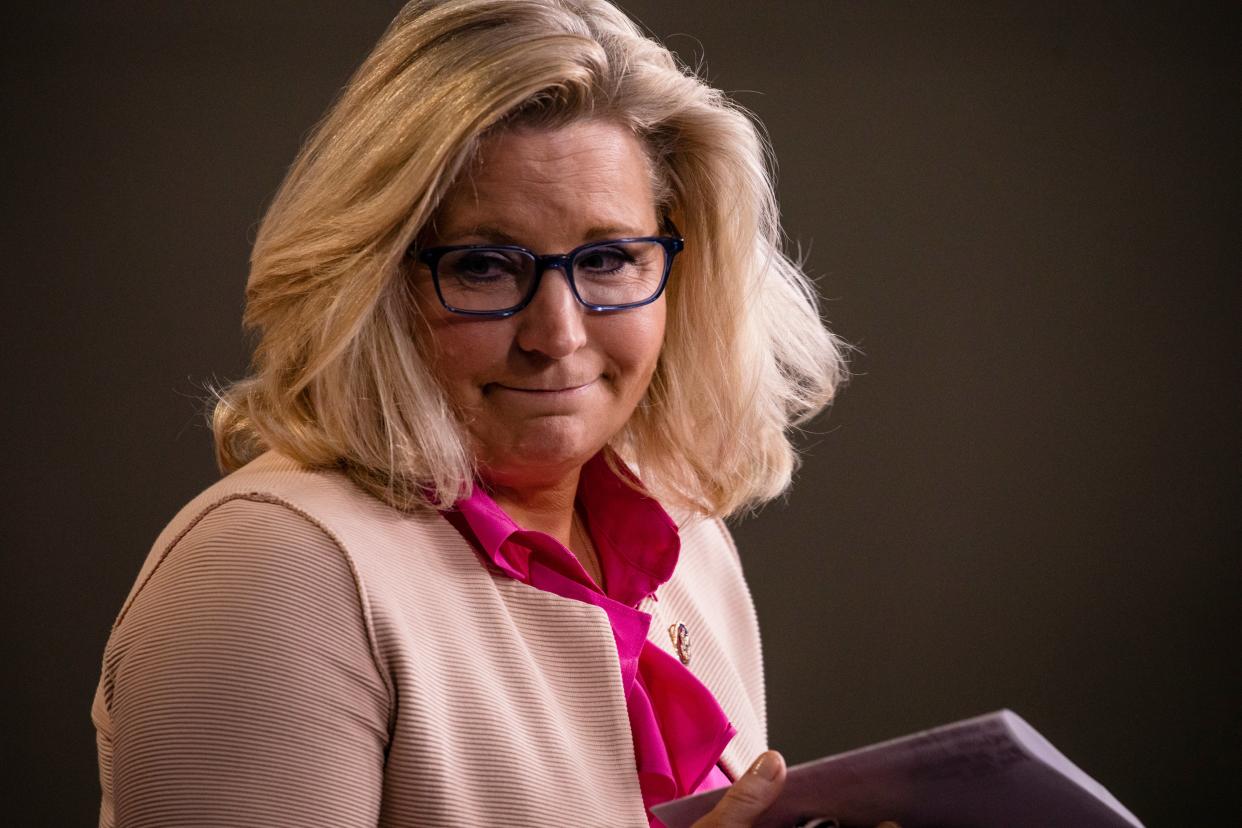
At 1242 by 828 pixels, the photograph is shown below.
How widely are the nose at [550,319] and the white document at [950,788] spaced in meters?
0.46

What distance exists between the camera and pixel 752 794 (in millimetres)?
1132

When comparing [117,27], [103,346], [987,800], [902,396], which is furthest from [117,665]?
[902,396]

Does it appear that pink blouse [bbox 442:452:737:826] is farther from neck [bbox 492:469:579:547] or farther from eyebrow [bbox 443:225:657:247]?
eyebrow [bbox 443:225:657:247]

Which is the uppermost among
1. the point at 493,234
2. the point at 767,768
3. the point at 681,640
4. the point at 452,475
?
the point at 493,234

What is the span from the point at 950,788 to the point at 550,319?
583 millimetres

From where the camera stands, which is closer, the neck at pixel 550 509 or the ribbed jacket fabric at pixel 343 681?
the ribbed jacket fabric at pixel 343 681

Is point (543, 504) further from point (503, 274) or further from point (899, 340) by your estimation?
point (899, 340)

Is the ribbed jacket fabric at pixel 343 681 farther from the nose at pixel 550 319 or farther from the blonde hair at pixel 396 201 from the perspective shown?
the nose at pixel 550 319

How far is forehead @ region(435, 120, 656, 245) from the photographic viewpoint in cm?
127

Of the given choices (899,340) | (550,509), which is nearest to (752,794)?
(550,509)

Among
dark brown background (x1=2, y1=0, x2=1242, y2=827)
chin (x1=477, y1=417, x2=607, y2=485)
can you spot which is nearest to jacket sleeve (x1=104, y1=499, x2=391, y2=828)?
chin (x1=477, y1=417, x2=607, y2=485)

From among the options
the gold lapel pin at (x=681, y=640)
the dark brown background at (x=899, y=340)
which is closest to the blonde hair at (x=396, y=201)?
the gold lapel pin at (x=681, y=640)

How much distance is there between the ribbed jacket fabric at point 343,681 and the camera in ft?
3.40

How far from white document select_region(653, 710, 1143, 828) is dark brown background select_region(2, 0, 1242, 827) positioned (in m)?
1.58
